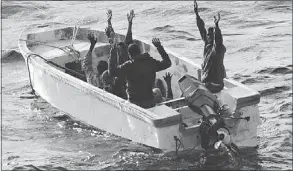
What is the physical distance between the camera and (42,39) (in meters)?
15.9

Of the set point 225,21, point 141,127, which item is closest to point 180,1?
point 225,21

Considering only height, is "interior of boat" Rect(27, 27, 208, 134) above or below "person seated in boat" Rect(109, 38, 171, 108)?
below

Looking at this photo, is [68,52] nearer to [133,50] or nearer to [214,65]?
[133,50]

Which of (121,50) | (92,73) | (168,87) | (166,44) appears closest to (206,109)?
(168,87)

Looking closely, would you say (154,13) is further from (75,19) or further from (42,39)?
(42,39)

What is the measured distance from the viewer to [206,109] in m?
10.4

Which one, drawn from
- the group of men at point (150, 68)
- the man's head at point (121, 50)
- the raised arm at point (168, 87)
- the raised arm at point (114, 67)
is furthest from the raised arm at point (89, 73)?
the raised arm at point (114, 67)

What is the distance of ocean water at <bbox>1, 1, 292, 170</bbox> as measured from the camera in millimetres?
10781

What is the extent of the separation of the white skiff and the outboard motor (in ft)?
0.59

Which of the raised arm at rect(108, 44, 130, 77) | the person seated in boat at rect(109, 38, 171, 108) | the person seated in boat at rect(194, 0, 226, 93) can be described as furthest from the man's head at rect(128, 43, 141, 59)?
the person seated in boat at rect(194, 0, 226, 93)

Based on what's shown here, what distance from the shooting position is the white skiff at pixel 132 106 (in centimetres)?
1029

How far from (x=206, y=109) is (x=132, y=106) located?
1.16m

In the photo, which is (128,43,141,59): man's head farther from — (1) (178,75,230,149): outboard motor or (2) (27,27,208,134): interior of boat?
(2) (27,27,208,134): interior of boat

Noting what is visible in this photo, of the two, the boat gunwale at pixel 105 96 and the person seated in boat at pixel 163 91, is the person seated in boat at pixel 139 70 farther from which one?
the person seated in boat at pixel 163 91
